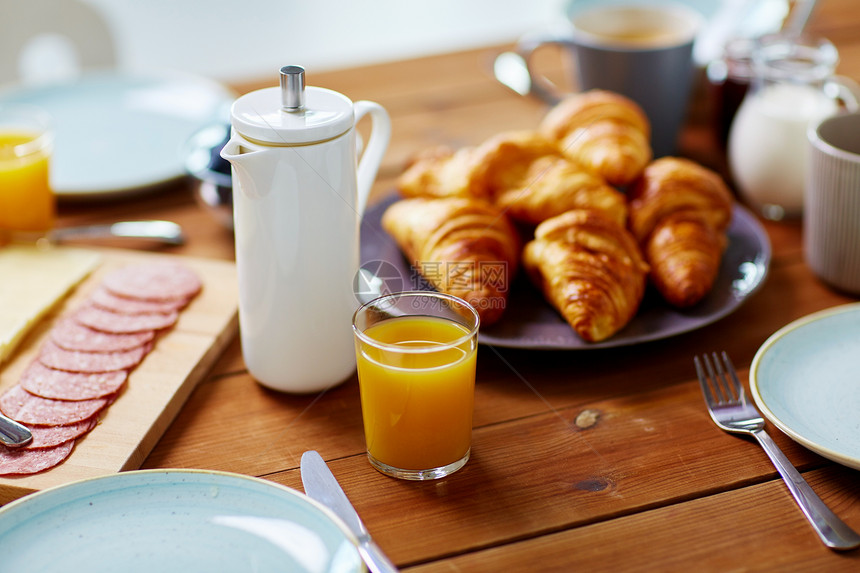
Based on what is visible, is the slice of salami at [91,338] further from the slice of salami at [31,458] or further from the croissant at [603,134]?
the croissant at [603,134]

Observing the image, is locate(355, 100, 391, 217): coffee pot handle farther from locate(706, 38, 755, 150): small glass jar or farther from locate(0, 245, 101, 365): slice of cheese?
locate(706, 38, 755, 150): small glass jar

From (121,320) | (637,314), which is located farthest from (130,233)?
(637,314)

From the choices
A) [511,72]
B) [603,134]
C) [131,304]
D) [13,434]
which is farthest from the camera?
[511,72]

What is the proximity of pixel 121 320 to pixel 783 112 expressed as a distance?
98cm

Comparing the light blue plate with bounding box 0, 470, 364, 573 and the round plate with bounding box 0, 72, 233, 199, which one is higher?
the round plate with bounding box 0, 72, 233, 199

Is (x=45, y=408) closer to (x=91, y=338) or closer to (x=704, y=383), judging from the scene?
(x=91, y=338)

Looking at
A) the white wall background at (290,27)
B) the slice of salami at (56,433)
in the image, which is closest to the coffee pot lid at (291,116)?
the slice of salami at (56,433)

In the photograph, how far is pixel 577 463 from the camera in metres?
0.83

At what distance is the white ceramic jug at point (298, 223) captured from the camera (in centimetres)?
80

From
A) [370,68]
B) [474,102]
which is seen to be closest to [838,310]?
[474,102]

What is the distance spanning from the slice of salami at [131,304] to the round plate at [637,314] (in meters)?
0.25

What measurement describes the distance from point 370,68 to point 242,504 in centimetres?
125

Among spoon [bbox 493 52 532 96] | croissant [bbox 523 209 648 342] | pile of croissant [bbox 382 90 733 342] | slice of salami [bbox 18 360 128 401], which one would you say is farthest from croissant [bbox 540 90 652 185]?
slice of salami [bbox 18 360 128 401]

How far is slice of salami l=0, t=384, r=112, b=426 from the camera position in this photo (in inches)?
33.6
